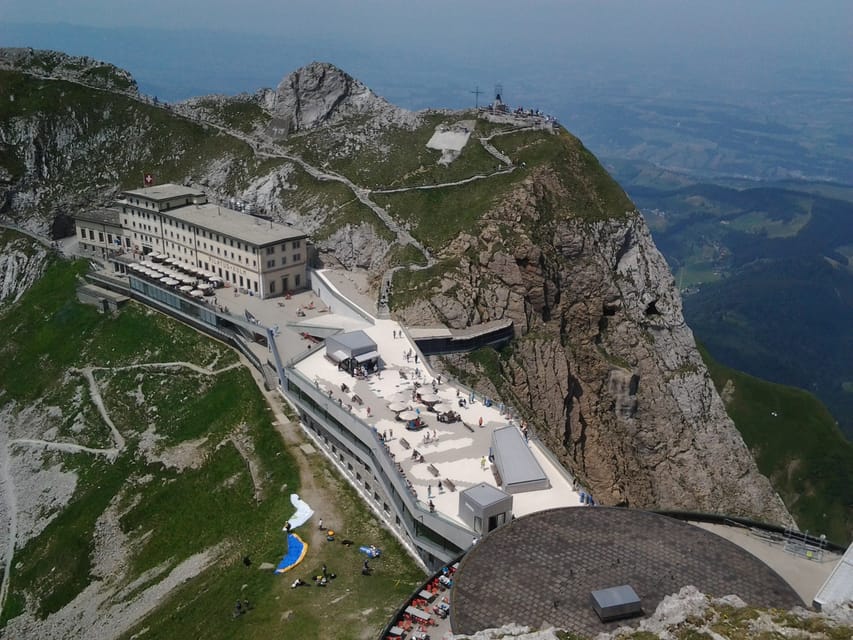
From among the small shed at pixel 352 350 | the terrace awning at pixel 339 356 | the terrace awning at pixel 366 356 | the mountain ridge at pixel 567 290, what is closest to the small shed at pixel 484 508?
the terrace awning at pixel 366 356

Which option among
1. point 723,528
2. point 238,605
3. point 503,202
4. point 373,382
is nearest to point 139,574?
point 238,605

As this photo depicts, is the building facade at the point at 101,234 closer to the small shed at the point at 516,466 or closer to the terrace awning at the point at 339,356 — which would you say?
the terrace awning at the point at 339,356

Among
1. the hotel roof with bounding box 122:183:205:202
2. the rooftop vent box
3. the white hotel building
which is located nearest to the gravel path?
the white hotel building

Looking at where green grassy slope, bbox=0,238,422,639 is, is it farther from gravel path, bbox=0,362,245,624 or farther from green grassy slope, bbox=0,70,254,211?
green grassy slope, bbox=0,70,254,211

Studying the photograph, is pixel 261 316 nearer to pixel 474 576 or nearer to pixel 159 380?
pixel 159 380

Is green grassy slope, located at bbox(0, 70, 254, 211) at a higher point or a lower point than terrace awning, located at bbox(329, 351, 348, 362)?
higher

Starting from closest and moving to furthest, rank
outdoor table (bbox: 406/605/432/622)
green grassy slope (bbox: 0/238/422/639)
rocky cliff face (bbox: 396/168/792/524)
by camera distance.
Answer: outdoor table (bbox: 406/605/432/622) → green grassy slope (bbox: 0/238/422/639) → rocky cliff face (bbox: 396/168/792/524)

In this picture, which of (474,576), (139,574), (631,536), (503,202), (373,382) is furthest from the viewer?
(503,202)
